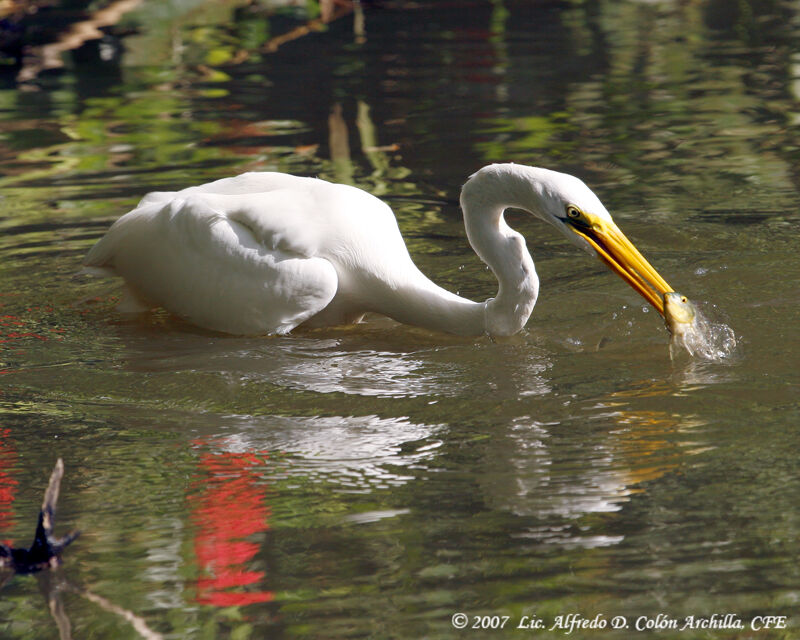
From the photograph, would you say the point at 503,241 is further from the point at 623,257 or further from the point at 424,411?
the point at 424,411

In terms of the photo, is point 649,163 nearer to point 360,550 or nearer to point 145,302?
point 145,302

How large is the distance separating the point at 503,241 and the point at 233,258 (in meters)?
1.23

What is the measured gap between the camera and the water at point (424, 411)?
331 centimetres

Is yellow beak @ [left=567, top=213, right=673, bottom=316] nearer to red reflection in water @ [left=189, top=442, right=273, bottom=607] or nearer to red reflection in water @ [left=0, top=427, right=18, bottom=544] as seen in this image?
red reflection in water @ [left=189, top=442, right=273, bottom=607]

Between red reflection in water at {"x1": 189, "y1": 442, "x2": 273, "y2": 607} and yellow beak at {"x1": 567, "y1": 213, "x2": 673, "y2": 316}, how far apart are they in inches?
65.7

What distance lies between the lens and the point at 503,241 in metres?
5.35

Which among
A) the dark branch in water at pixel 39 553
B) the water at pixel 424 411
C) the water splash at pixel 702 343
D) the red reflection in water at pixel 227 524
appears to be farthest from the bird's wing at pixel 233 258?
the dark branch in water at pixel 39 553

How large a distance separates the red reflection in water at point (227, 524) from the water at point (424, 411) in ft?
0.04

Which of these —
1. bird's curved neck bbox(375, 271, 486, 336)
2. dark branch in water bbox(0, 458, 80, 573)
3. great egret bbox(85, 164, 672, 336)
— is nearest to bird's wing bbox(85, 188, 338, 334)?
great egret bbox(85, 164, 672, 336)

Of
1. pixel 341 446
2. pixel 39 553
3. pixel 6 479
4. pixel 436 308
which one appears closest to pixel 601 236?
pixel 436 308

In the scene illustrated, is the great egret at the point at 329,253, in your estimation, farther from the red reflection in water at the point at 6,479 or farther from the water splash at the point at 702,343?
the red reflection in water at the point at 6,479

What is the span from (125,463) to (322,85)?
7.73 m

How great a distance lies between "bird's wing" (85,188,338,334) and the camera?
18.0 feet

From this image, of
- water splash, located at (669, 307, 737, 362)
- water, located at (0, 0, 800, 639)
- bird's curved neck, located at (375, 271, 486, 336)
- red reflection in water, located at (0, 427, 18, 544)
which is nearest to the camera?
Result: water, located at (0, 0, 800, 639)
